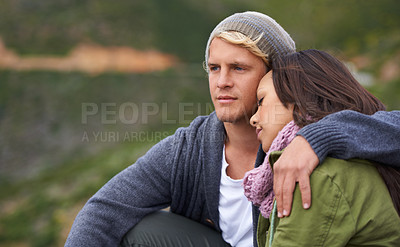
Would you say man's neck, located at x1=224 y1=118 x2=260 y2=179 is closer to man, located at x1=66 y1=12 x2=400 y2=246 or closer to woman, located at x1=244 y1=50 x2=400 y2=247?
man, located at x1=66 y1=12 x2=400 y2=246

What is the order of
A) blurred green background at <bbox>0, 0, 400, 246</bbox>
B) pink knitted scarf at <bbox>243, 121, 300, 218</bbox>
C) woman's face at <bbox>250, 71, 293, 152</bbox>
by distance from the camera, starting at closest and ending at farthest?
pink knitted scarf at <bbox>243, 121, 300, 218</bbox>, woman's face at <bbox>250, 71, 293, 152</bbox>, blurred green background at <bbox>0, 0, 400, 246</bbox>

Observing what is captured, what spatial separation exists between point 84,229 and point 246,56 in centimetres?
122

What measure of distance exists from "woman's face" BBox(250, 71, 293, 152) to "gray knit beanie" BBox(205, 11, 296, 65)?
36 cm

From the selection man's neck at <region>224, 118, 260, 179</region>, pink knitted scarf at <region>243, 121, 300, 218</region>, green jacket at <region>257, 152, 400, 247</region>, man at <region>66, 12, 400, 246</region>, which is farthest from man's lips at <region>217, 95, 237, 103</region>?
green jacket at <region>257, 152, 400, 247</region>

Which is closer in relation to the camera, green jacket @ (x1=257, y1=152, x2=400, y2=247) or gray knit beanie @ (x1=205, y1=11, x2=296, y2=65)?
green jacket @ (x1=257, y1=152, x2=400, y2=247)

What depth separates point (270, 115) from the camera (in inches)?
74.9

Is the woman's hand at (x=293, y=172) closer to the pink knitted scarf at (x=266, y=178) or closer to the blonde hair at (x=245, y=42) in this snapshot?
the pink knitted scarf at (x=266, y=178)

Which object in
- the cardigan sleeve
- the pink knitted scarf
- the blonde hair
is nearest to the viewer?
the cardigan sleeve

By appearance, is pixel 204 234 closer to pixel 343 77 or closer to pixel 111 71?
pixel 343 77

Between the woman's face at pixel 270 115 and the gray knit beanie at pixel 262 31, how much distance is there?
358 millimetres

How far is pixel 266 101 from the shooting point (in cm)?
191

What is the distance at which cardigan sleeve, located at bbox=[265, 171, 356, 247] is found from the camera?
1.43 metres

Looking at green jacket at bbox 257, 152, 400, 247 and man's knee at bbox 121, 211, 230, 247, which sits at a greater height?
green jacket at bbox 257, 152, 400, 247

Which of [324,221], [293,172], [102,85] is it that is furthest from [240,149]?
[102,85]
